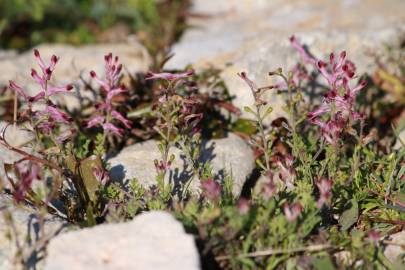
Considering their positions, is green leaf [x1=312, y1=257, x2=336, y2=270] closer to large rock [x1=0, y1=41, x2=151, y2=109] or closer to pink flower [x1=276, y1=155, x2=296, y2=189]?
pink flower [x1=276, y1=155, x2=296, y2=189]

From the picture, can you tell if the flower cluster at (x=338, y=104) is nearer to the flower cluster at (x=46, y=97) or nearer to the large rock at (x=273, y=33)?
the large rock at (x=273, y=33)

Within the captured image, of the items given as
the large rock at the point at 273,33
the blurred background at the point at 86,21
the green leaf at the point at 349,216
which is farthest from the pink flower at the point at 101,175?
the blurred background at the point at 86,21

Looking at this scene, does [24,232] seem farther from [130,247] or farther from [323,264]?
[323,264]

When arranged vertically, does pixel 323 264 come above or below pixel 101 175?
below

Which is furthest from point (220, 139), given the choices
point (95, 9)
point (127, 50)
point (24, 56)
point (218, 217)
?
point (95, 9)

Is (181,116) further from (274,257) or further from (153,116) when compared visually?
(274,257)

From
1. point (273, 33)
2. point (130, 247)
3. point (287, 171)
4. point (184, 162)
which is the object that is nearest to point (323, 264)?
point (287, 171)
